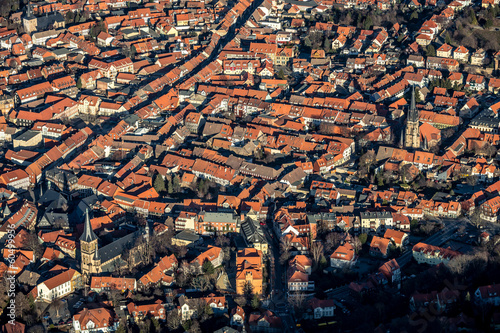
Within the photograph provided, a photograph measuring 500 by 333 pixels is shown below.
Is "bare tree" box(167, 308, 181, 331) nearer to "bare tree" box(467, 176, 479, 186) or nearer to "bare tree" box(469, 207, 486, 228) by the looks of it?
"bare tree" box(469, 207, 486, 228)

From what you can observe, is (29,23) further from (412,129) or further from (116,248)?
(116,248)

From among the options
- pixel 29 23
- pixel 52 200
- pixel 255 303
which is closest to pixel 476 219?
pixel 255 303

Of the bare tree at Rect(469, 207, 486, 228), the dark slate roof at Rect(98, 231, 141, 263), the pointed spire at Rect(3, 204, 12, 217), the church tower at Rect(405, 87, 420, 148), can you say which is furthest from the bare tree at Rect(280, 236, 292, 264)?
the pointed spire at Rect(3, 204, 12, 217)

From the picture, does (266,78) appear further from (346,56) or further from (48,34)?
(48,34)

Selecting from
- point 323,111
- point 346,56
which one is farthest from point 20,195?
point 346,56

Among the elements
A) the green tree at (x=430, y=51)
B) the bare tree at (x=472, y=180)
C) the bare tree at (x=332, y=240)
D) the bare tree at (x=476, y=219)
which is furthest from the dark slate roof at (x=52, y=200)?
the green tree at (x=430, y=51)
